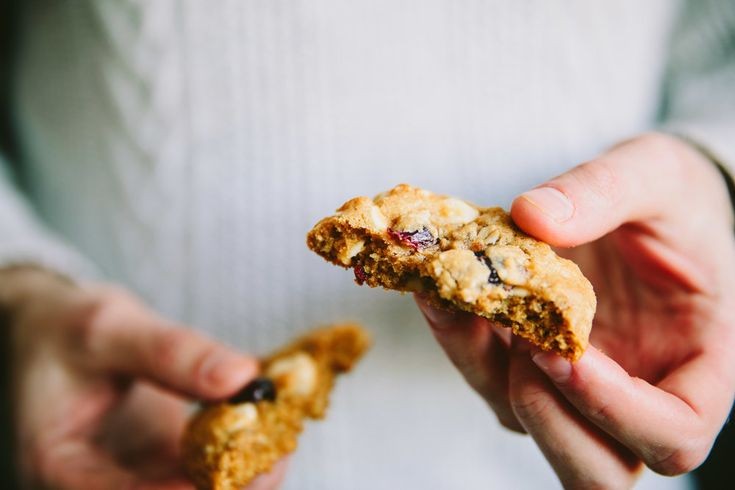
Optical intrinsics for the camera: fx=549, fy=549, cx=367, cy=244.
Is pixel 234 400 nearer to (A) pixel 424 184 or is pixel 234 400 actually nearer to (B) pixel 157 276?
(B) pixel 157 276

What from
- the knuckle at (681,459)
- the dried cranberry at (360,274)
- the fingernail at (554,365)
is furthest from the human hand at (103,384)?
the knuckle at (681,459)

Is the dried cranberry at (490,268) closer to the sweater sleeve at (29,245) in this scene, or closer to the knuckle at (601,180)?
the knuckle at (601,180)

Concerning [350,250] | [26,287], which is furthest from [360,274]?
[26,287]

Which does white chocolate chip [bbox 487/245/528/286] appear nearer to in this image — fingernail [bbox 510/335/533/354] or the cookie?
the cookie

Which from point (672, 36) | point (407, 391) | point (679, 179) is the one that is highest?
point (672, 36)

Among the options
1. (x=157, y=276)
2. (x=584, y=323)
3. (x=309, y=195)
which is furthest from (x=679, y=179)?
(x=157, y=276)

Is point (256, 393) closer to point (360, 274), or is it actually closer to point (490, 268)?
Result: point (360, 274)

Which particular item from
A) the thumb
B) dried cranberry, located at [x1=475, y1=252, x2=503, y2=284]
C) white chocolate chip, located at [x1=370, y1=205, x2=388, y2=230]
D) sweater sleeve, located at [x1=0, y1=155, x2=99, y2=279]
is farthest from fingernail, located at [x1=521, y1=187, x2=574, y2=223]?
sweater sleeve, located at [x1=0, y1=155, x2=99, y2=279]
